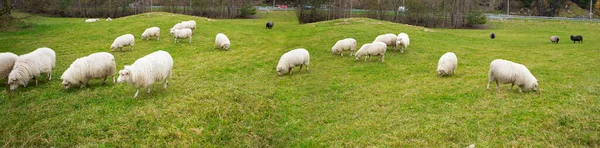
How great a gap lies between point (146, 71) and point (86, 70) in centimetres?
203

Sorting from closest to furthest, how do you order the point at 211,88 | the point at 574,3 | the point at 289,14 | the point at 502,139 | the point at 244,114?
1. the point at 502,139
2. the point at 244,114
3. the point at 211,88
4. the point at 289,14
5. the point at 574,3

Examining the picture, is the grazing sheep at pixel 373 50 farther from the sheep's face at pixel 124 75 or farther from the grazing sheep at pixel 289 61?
the sheep's face at pixel 124 75

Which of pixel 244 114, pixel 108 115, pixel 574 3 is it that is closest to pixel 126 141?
pixel 108 115

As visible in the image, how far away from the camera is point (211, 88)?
10453 mm

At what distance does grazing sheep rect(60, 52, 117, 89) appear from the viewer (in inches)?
391

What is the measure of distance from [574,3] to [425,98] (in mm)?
81563

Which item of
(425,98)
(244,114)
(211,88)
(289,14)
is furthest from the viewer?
(289,14)

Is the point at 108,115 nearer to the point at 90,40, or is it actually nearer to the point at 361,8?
the point at 90,40

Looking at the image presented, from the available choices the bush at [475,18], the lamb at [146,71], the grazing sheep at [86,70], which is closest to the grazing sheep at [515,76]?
the lamb at [146,71]

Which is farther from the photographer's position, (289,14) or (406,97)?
(289,14)

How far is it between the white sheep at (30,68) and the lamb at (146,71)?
10.8ft

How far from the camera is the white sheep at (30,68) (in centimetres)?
1000

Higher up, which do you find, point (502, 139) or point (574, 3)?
point (574, 3)

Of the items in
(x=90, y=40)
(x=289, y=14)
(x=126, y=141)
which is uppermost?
(x=289, y=14)
